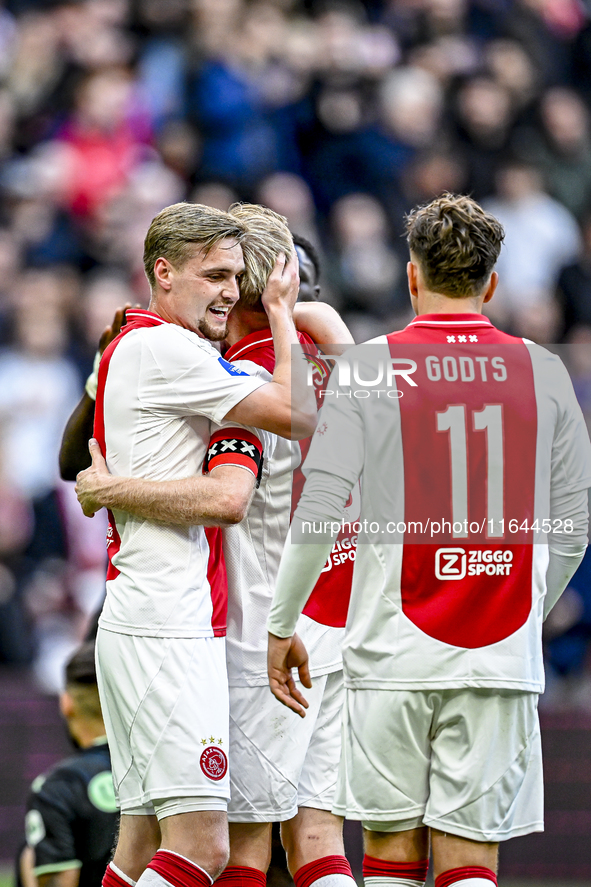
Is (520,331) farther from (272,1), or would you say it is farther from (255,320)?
(255,320)

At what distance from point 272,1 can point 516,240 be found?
3079mm

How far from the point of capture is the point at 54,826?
4434mm

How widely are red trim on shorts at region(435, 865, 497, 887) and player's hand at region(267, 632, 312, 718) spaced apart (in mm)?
547

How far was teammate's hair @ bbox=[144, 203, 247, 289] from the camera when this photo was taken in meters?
3.58

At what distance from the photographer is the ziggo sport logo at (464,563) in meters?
3.27

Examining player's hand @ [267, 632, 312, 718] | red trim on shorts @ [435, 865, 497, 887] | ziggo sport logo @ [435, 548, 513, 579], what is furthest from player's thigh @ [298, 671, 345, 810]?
ziggo sport logo @ [435, 548, 513, 579]

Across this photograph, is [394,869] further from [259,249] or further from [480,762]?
[259,249]

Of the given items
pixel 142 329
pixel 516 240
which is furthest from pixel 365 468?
pixel 516 240

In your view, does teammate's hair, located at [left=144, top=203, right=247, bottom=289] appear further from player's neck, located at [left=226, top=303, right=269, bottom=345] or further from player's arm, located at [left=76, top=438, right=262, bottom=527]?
player's arm, located at [left=76, top=438, right=262, bottom=527]

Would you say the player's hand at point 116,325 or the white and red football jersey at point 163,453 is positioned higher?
the player's hand at point 116,325

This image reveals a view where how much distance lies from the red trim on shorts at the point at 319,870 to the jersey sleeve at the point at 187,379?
1345 mm

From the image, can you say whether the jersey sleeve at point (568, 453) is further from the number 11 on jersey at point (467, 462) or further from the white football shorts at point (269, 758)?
the white football shorts at point (269, 758)

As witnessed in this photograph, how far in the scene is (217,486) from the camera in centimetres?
336

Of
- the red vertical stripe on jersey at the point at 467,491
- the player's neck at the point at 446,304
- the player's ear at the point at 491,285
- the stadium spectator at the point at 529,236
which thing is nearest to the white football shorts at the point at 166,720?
the red vertical stripe on jersey at the point at 467,491
